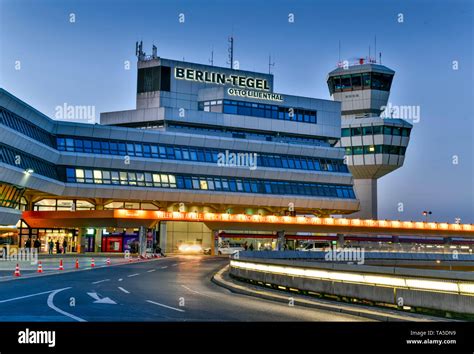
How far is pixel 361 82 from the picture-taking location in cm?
12281

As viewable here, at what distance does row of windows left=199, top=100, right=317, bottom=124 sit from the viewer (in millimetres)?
96688

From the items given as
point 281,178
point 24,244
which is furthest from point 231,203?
point 24,244

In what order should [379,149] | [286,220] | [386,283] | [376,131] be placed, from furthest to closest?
[379,149] → [376,131] → [286,220] → [386,283]

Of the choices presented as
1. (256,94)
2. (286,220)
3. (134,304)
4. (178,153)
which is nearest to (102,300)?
(134,304)

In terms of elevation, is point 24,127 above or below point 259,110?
below

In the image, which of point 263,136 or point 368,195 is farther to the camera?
point 368,195

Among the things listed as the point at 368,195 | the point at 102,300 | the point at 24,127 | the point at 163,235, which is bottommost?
the point at 102,300

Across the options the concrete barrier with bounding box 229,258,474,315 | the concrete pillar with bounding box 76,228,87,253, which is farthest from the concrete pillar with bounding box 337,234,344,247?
the concrete barrier with bounding box 229,258,474,315

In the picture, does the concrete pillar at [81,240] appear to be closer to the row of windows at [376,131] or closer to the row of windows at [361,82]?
the row of windows at [376,131]

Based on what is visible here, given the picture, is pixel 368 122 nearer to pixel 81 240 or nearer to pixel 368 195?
pixel 368 195

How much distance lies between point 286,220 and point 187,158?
14.8 meters

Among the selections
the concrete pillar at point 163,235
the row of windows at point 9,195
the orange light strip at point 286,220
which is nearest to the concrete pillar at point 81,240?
the orange light strip at point 286,220

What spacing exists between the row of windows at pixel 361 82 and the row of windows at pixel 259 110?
74.6 ft
